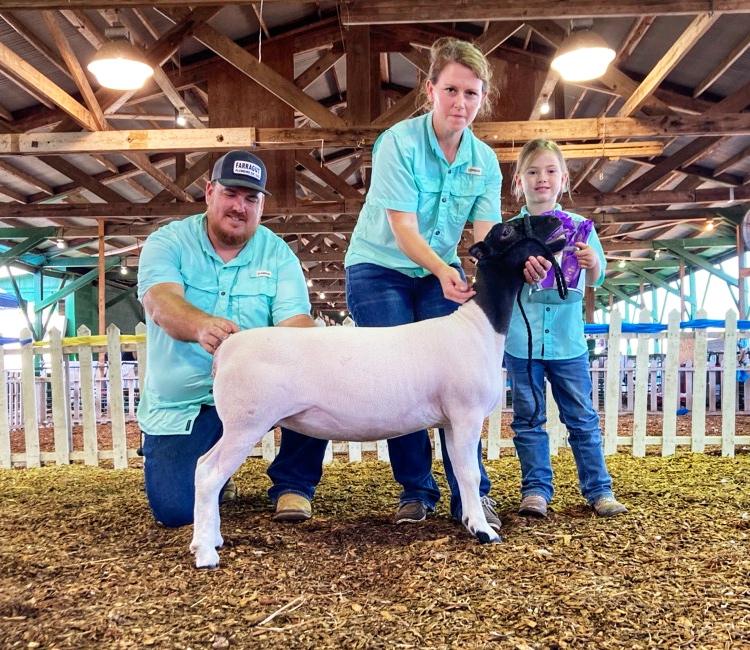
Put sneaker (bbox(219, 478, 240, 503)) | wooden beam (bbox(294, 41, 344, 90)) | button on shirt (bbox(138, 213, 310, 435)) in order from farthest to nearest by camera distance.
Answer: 1. wooden beam (bbox(294, 41, 344, 90))
2. sneaker (bbox(219, 478, 240, 503))
3. button on shirt (bbox(138, 213, 310, 435))

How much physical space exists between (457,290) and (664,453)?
14.7ft

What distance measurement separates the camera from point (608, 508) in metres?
3.49

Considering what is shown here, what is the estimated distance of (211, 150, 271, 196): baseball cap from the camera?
10.8 ft

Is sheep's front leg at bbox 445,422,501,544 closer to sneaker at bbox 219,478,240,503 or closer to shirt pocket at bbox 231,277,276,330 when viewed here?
shirt pocket at bbox 231,277,276,330

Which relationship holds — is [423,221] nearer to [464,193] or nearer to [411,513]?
[464,193]

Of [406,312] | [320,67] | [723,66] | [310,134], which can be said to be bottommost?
[406,312]

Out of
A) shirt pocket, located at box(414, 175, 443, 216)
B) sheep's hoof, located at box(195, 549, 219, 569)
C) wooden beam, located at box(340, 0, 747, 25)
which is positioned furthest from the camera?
wooden beam, located at box(340, 0, 747, 25)

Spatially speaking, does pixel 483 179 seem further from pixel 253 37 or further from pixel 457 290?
pixel 253 37

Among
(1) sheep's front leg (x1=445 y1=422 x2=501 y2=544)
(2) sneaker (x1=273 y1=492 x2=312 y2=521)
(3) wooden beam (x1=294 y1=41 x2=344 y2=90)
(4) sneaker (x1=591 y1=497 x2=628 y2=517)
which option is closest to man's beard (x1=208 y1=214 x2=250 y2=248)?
(2) sneaker (x1=273 y1=492 x2=312 y2=521)

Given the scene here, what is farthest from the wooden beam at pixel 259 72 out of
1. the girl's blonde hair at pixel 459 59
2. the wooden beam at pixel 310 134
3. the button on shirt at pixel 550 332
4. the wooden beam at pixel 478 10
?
the girl's blonde hair at pixel 459 59

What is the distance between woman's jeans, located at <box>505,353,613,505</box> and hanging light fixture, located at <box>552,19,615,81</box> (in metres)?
3.96

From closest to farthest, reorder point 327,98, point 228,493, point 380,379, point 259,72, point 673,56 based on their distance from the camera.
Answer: point 380,379, point 228,493, point 673,56, point 259,72, point 327,98

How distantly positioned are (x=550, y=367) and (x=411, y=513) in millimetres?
1212

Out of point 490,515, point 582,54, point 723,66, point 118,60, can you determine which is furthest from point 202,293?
point 723,66
